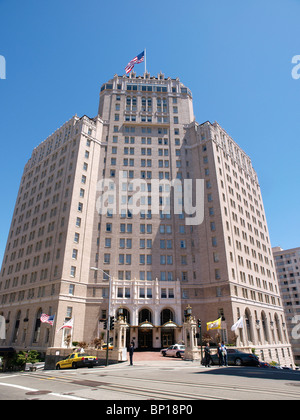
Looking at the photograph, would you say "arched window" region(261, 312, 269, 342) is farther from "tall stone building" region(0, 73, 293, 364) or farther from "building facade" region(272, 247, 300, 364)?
"building facade" region(272, 247, 300, 364)

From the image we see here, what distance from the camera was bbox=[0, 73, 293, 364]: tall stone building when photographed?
48969 millimetres

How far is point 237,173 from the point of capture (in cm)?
7019

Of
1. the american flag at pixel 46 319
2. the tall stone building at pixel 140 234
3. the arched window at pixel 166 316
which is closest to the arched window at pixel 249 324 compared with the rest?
the tall stone building at pixel 140 234

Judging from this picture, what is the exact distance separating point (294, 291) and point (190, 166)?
70.5m

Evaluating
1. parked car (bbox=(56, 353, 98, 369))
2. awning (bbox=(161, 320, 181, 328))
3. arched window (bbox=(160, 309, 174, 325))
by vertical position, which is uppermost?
arched window (bbox=(160, 309, 174, 325))

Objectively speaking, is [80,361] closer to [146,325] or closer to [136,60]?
[146,325]

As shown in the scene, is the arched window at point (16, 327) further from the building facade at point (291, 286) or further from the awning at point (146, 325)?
the building facade at point (291, 286)

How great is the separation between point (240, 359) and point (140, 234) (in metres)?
34.4

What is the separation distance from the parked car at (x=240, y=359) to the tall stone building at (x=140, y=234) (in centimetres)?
2079

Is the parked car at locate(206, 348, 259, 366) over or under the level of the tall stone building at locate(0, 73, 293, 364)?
under

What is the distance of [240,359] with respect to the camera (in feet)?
76.9

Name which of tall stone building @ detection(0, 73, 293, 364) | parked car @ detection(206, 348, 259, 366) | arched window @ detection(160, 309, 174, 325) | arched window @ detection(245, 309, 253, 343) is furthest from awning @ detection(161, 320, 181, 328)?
parked car @ detection(206, 348, 259, 366)

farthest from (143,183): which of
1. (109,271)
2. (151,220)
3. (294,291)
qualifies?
(294,291)

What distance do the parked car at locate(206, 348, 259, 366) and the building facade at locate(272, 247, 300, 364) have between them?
83.6 m
